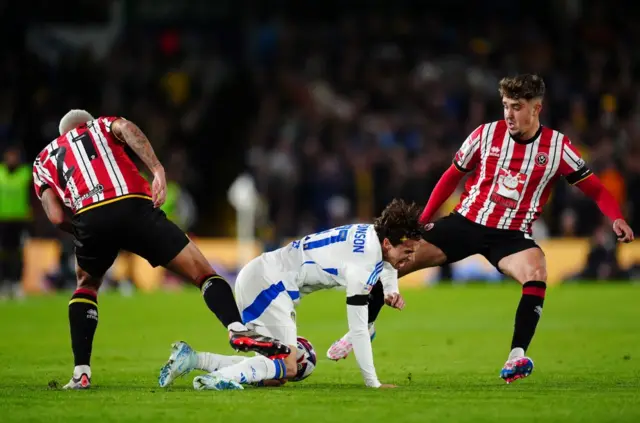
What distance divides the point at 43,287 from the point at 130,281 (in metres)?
1.55

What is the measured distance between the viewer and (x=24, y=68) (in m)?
24.9

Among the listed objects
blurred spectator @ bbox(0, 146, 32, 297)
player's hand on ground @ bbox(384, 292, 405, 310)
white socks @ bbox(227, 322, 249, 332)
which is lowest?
white socks @ bbox(227, 322, 249, 332)

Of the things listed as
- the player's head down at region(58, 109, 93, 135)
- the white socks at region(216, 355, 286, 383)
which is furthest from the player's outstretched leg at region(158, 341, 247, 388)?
the player's head down at region(58, 109, 93, 135)

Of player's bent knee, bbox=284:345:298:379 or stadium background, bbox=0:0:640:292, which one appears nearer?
player's bent knee, bbox=284:345:298:379

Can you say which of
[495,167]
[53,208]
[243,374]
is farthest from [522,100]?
[53,208]

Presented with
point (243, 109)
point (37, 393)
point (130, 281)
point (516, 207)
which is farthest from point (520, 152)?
point (243, 109)

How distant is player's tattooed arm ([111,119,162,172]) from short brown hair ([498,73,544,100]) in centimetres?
265

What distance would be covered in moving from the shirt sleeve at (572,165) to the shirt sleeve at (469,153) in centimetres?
65

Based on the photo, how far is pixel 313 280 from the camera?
8477mm

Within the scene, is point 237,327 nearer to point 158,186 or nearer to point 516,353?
point 158,186

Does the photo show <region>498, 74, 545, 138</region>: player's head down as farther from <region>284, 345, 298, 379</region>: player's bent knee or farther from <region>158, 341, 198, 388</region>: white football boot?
<region>158, 341, 198, 388</region>: white football boot

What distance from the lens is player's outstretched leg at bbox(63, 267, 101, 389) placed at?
859 cm

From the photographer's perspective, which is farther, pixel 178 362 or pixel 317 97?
pixel 317 97

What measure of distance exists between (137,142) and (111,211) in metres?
0.50
